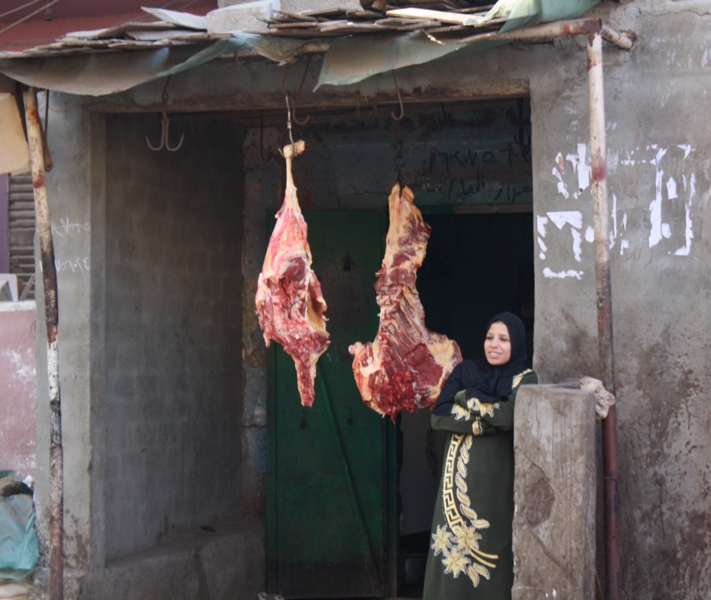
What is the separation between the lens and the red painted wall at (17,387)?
22.1ft

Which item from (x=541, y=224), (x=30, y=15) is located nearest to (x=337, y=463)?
(x=541, y=224)

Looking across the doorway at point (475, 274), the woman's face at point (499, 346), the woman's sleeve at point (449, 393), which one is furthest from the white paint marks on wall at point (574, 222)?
the doorway at point (475, 274)

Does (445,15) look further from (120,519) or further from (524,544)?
(120,519)

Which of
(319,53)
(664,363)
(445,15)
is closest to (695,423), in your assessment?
(664,363)

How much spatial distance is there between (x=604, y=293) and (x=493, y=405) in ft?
2.25

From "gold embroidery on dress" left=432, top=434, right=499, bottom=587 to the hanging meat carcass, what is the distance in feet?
2.87

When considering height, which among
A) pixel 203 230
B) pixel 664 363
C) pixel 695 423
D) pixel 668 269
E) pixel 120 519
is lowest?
pixel 120 519

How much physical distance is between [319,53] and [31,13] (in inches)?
209

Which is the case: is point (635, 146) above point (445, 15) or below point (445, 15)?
below

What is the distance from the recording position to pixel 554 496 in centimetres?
364

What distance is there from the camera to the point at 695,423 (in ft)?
13.9

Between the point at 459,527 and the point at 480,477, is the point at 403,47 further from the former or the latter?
the point at 459,527

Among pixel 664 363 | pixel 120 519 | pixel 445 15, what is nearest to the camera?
pixel 445 15

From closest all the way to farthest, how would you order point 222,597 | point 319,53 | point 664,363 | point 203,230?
point 664,363 → point 319,53 → point 222,597 → point 203,230
